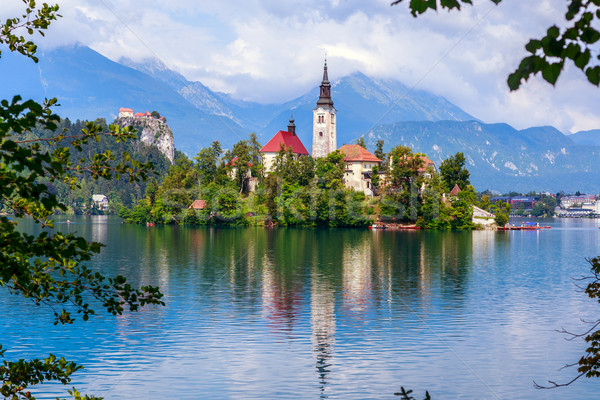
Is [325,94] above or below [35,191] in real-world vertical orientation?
above

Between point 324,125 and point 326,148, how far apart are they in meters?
5.92

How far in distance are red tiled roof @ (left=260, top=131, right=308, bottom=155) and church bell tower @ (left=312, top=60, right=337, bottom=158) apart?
4.86m

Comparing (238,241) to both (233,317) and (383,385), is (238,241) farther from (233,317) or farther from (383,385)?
(383,385)

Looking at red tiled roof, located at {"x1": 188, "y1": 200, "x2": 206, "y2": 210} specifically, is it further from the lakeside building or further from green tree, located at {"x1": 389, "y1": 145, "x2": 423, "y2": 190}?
green tree, located at {"x1": 389, "y1": 145, "x2": 423, "y2": 190}

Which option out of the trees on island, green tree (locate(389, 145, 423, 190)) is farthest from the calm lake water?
the trees on island

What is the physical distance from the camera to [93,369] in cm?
2548

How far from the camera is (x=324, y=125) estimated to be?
17488 centimetres

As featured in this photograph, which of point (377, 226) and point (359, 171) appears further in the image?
point (359, 171)

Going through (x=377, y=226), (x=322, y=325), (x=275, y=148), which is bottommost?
(x=322, y=325)

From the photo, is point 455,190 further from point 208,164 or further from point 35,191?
point 35,191

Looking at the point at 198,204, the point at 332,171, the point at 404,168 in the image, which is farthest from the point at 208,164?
the point at 404,168

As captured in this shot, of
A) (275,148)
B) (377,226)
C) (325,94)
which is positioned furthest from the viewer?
(325,94)

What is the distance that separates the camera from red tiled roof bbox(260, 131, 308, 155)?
168m

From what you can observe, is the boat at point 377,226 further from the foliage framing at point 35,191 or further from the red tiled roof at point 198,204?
the foliage framing at point 35,191
